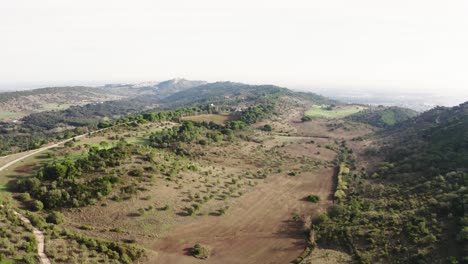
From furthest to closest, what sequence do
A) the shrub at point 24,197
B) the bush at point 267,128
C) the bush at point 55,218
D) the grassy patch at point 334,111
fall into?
1. the grassy patch at point 334,111
2. the bush at point 267,128
3. the shrub at point 24,197
4. the bush at point 55,218

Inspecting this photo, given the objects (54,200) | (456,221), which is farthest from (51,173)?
(456,221)

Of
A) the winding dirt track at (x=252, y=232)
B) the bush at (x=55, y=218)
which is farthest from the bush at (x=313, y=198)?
the bush at (x=55, y=218)

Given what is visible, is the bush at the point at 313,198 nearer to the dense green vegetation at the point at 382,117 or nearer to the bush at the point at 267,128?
the bush at the point at 267,128

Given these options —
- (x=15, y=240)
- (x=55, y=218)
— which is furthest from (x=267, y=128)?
(x=15, y=240)

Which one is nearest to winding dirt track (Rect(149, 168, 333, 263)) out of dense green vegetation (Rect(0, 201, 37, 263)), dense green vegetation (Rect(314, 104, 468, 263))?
dense green vegetation (Rect(314, 104, 468, 263))

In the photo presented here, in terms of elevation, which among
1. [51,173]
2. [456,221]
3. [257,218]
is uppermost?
[51,173]

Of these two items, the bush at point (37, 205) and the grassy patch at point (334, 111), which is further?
the grassy patch at point (334, 111)

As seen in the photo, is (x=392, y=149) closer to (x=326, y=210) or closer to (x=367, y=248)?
(x=326, y=210)
